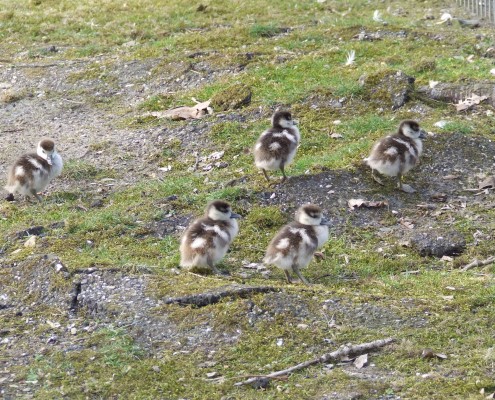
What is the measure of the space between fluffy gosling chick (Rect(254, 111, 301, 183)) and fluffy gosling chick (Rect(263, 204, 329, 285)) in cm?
164

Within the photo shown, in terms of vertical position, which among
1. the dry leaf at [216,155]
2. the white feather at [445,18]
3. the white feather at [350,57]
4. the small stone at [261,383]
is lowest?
the white feather at [445,18]

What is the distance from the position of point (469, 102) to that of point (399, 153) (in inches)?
110

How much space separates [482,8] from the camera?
1742cm

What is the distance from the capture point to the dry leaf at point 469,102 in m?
12.5

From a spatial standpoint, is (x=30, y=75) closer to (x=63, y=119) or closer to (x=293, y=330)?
(x=63, y=119)

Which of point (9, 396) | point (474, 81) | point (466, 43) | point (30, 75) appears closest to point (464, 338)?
point (9, 396)

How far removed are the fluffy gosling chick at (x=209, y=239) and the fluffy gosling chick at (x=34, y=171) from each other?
2.66 metres

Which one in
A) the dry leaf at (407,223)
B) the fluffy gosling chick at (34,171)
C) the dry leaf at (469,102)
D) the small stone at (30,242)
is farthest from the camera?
the dry leaf at (469,102)

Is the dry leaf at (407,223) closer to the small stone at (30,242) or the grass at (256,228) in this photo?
the grass at (256,228)

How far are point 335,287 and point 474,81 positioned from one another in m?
5.78

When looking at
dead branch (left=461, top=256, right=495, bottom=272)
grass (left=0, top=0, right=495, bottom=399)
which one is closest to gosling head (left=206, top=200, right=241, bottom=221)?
grass (left=0, top=0, right=495, bottom=399)

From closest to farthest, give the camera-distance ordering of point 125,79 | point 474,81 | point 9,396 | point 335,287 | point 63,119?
point 9,396 → point 335,287 → point 474,81 → point 63,119 → point 125,79

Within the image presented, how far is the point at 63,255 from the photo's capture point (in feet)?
29.0

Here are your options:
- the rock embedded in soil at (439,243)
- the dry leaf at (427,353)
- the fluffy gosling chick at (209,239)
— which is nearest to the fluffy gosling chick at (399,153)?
the rock embedded in soil at (439,243)
